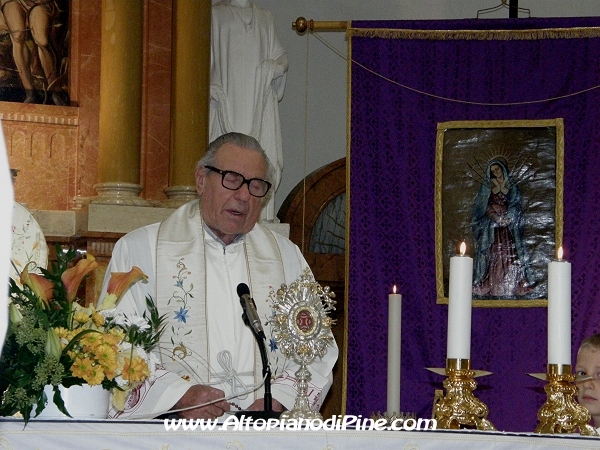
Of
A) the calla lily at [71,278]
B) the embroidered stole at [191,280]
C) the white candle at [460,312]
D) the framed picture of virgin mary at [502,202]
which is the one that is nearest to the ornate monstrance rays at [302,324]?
the white candle at [460,312]

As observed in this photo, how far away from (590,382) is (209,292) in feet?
4.67

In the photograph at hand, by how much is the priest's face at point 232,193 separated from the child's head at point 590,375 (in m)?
1.28

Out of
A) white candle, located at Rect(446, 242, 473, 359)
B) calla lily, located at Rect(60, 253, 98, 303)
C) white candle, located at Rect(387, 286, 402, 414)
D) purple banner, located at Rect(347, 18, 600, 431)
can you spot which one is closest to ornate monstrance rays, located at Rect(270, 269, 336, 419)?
white candle, located at Rect(387, 286, 402, 414)

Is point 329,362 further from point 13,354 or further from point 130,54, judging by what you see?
point 130,54

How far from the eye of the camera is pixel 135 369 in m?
2.40

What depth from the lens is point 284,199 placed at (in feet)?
23.3

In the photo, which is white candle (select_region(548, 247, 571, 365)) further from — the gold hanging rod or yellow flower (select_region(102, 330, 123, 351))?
the gold hanging rod

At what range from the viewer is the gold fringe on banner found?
20.3 feet

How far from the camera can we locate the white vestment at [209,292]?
11.6 feet

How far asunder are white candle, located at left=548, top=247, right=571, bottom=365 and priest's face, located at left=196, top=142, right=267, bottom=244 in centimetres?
154

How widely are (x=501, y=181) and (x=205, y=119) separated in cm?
188

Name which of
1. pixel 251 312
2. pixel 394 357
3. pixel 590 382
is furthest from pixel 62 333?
pixel 590 382

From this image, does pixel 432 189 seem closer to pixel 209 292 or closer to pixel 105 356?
pixel 209 292

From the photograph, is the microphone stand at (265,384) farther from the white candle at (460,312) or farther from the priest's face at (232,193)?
the priest's face at (232,193)
